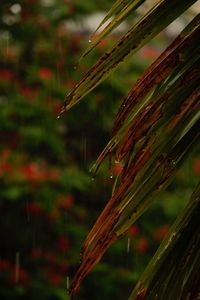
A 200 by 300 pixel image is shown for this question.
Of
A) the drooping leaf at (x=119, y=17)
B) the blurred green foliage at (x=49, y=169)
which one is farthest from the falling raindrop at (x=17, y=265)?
the drooping leaf at (x=119, y=17)

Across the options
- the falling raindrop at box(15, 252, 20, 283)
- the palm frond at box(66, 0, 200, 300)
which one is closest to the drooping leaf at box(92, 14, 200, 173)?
the palm frond at box(66, 0, 200, 300)

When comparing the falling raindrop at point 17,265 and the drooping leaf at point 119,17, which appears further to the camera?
the falling raindrop at point 17,265

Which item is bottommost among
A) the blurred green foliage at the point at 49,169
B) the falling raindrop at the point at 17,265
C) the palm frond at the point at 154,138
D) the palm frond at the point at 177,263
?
the falling raindrop at the point at 17,265

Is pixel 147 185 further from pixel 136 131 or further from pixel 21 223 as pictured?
pixel 21 223

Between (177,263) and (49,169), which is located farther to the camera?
(49,169)

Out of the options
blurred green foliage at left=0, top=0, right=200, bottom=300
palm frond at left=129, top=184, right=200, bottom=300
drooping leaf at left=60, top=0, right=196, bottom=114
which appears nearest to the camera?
Result: palm frond at left=129, top=184, right=200, bottom=300

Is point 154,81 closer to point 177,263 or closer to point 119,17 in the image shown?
point 119,17

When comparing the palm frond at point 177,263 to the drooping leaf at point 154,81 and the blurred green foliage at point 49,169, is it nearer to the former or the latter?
the drooping leaf at point 154,81

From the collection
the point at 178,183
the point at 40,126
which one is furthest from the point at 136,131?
the point at 178,183

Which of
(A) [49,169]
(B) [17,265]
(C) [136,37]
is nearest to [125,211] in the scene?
(C) [136,37]

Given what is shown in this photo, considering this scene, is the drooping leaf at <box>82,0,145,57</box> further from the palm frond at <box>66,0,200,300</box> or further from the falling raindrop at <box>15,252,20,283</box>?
the falling raindrop at <box>15,252,20,283</box>
